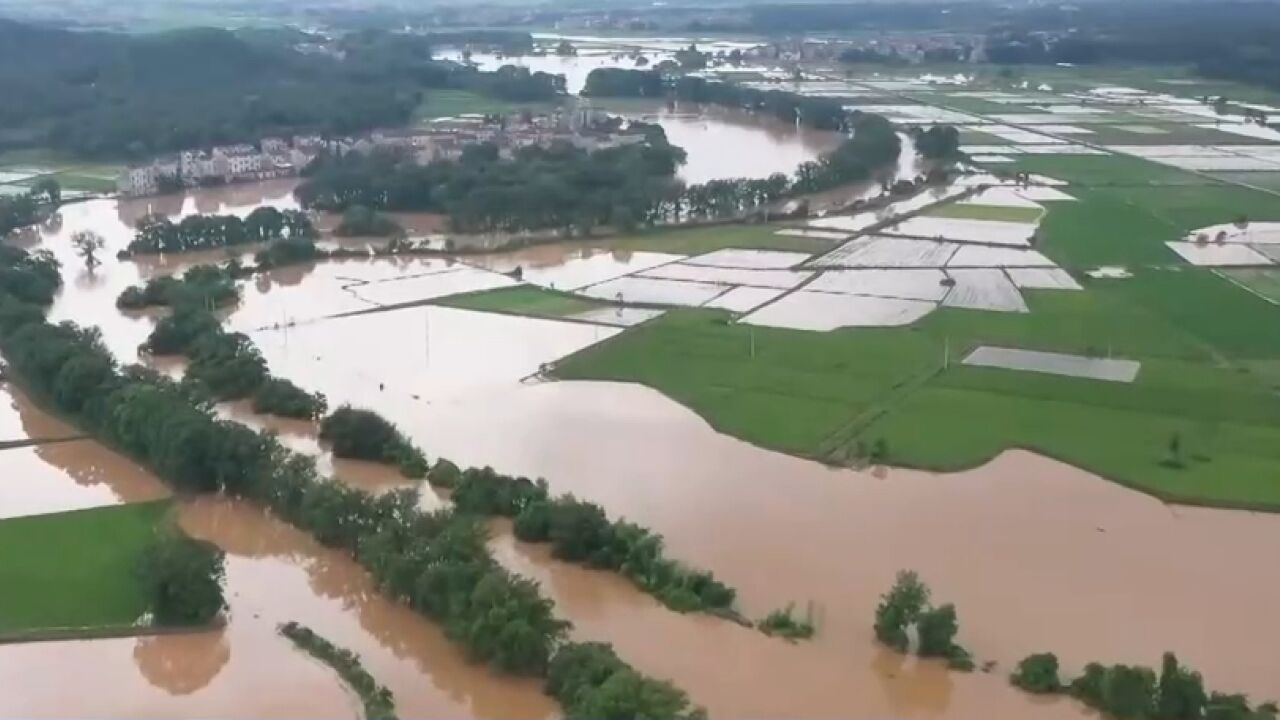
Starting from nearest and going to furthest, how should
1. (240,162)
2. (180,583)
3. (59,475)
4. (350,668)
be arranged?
(350,668), (180,583), (59,475), (240,162)

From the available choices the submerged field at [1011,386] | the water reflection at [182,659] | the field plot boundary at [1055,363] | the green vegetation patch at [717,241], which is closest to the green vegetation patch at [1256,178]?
the submerged field at [1011,386]

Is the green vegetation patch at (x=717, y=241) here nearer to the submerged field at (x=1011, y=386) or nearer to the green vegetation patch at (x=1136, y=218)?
the green vegetation patch at (x=1136, y=218)

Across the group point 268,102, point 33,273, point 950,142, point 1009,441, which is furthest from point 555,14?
point 1009,441

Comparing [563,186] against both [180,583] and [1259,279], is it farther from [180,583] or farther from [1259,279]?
[180,583]

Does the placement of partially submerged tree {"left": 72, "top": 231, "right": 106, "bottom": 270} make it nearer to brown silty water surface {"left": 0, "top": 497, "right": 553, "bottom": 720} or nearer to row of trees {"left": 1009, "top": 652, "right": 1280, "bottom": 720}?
brown silty water surface {"left": 0, "top": 497, "right": 553, "bottom": 720}

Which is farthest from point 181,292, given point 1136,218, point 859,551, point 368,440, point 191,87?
point 191,87

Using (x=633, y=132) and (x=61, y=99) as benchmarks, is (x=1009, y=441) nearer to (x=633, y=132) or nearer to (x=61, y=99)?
(x=633, y=132)
